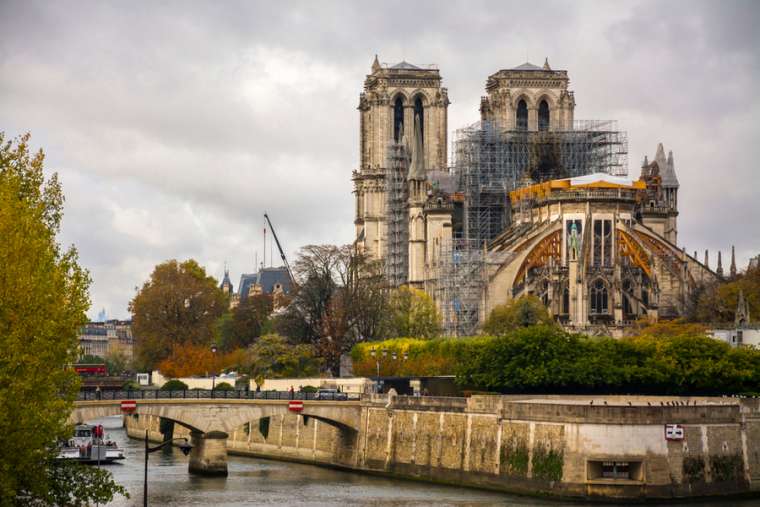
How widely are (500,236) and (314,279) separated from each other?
20524mm

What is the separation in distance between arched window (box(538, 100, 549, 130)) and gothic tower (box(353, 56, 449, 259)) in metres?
7.20

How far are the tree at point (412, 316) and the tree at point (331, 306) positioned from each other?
167cm

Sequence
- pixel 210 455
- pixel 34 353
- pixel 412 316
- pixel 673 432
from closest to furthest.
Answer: pixel 34 353 → pixel 673 432 → pixel 210 455 → pixel 412 316

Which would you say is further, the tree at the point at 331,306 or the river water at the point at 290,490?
the tree at the point at 331,306

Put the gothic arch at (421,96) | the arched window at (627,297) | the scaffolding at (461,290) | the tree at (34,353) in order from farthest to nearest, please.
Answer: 1. the gothic arch at (421,96)
2. the scaffolding at (461,290)
3. the arched window at (627,297)
4. the tree at (34,353)

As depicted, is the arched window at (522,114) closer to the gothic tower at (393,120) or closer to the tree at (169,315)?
the gothic tower at (393,120)

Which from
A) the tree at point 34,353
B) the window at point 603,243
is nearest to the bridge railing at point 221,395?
the tree at point 34,353

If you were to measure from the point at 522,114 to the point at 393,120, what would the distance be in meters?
9.54

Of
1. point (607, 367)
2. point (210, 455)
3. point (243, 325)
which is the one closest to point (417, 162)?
point (243, 325)

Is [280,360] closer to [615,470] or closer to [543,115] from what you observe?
[615,470]

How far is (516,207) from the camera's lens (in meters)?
116

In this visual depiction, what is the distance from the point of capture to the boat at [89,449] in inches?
2825

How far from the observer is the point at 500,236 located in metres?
114

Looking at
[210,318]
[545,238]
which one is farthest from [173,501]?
[210,318]
